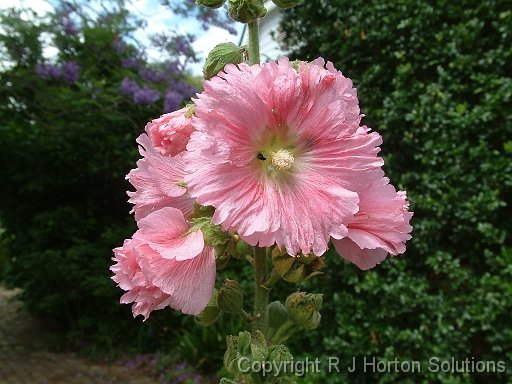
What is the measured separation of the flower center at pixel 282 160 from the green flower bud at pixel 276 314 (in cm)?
38

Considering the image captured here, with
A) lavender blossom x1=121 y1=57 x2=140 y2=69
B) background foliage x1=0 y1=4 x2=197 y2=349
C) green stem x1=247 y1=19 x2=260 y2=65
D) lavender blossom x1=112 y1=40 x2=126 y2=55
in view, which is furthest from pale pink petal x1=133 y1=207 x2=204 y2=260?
lavender blossom x1=112 y1=40 x2=126 y2=55

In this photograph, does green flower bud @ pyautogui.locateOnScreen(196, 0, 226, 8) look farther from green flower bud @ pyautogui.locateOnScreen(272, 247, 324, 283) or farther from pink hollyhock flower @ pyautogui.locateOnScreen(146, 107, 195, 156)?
green flower bud @ pyautogui.locateOnScreen(272, 247, 324, 283)

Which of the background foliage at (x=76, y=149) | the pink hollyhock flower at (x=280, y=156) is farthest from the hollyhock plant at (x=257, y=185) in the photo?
the background foliage at (x=76, y=149)

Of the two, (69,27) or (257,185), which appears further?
(69,27)

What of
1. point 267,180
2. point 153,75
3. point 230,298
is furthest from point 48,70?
point 267,180

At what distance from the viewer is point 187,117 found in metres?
0.86

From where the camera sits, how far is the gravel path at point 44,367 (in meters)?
4.24

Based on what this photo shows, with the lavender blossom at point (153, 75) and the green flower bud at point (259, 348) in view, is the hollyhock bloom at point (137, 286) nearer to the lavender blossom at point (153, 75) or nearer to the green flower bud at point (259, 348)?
the green flower bud at point (259, 348)

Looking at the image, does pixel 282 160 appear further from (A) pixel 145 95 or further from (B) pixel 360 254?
(A) pixel 145 95

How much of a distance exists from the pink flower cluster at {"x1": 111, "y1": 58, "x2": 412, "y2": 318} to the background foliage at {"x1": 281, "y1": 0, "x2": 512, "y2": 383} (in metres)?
1.87

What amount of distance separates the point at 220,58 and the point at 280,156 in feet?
0.95

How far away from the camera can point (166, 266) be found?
766 millimetres

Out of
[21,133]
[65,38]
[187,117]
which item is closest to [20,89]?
[21,133]

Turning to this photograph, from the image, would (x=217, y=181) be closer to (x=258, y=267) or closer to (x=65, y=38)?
(x=258, y=267)
